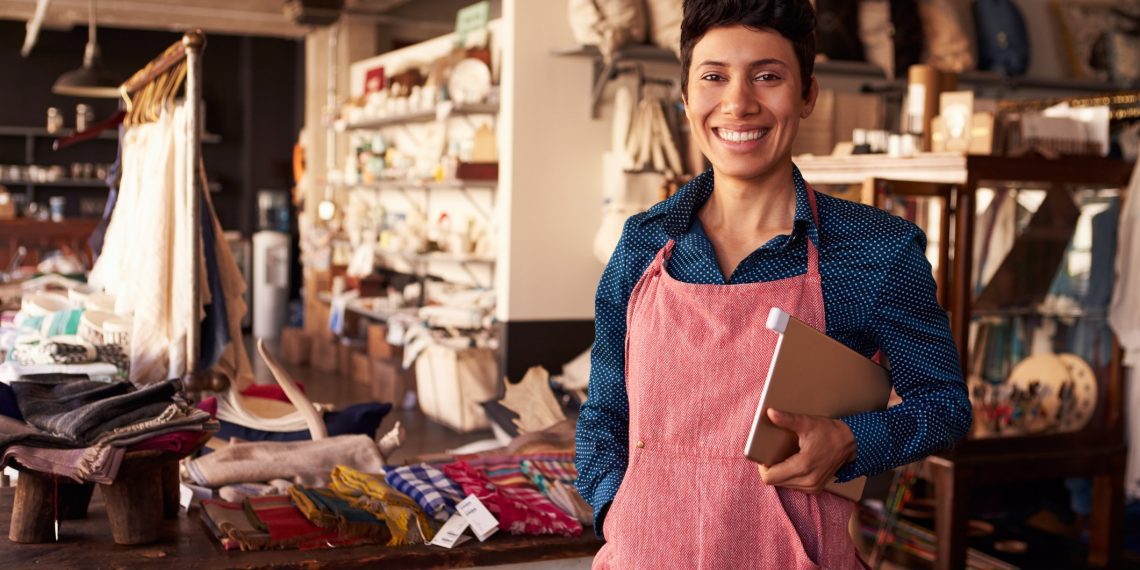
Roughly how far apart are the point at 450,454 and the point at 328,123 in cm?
767

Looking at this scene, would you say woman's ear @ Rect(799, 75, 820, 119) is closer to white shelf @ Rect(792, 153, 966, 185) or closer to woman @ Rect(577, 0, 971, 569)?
woman @ Rect(577, 0, 971, 569)

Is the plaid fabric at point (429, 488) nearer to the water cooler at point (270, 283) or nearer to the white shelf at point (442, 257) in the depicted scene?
the white shelf at point (442, 257)

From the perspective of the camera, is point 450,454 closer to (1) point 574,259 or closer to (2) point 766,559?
(2) point 766,559

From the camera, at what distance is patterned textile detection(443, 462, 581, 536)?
2.77 m

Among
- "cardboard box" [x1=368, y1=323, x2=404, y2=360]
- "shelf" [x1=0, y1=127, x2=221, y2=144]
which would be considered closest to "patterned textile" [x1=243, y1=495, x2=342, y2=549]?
"cardboard box" [x1=368, y1=323, x2=404, y2=360]

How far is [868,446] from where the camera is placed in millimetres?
1375

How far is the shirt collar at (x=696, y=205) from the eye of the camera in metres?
1.46

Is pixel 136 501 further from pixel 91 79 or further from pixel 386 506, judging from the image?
pixel 91 79

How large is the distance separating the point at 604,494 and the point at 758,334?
0.33 m

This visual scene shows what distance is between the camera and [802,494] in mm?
1433

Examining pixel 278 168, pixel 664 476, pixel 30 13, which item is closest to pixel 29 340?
pixel 664 476

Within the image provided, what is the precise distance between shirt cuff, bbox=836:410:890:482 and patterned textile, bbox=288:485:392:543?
155 centimetres

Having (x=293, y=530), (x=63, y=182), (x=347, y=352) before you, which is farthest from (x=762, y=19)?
(x=63, y=182)

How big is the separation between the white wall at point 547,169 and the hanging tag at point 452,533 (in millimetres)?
3902
